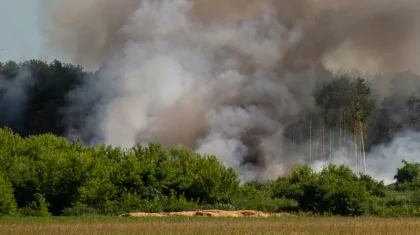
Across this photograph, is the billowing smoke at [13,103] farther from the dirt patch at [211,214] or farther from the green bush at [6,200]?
the dirt patch at [211,214]

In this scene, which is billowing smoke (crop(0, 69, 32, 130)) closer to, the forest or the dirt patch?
the forest

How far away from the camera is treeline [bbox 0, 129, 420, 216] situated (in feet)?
197

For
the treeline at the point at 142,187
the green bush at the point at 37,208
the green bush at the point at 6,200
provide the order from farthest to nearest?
1. the treeline at the point at 142,187
2. the green bush at the point at 37,208
3. the green bush at the point at 6,200

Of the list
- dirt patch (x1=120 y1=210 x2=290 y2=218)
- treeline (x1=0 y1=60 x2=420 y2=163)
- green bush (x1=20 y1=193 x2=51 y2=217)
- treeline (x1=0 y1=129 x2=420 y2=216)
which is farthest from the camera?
treeline (x1=0 y1=60 x2=420 y2=163)

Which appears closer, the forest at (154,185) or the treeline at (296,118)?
the forest at (154,185)

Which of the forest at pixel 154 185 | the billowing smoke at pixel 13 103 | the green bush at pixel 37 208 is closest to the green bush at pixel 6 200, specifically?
the forest at pixel 154 185

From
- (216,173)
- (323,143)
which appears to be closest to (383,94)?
(323,143)

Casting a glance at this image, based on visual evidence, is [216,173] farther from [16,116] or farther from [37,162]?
[16,116]

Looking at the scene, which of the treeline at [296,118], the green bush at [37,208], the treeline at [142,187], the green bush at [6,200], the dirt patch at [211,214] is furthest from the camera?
the treeline at [296,118]

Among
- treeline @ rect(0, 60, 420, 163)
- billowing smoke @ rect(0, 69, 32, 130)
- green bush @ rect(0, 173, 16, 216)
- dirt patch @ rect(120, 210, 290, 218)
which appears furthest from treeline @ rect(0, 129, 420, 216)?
billowing smoke @ rect(0, 69, 32, 130)

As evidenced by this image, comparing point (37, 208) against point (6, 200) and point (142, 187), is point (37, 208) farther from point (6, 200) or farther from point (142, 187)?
point (142, 187)

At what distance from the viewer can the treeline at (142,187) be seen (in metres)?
60.0

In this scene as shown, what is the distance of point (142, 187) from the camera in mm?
63688

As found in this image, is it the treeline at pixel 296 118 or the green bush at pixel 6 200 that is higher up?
the treeline at pixel 296 118
